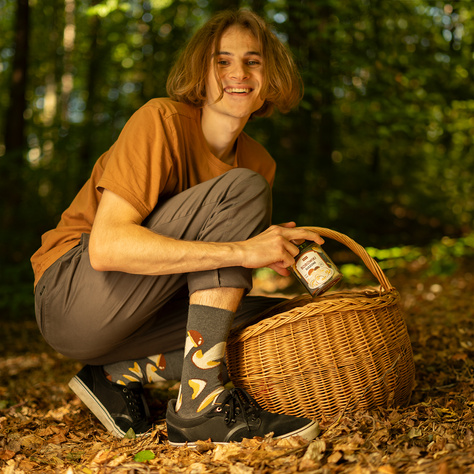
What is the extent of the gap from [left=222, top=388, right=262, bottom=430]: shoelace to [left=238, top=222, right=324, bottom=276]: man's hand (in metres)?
0.45

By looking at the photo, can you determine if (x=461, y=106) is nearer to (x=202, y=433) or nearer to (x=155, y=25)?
(x=155, y=25)

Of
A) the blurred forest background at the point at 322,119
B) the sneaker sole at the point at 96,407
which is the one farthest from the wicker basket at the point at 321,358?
the blurred forest background at the point at 322,119

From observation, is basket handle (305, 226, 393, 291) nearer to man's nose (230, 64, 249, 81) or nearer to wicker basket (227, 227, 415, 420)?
wicker basket (227, 227, 415, 420)

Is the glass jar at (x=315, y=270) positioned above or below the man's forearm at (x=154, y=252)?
below

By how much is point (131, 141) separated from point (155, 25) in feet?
18.6

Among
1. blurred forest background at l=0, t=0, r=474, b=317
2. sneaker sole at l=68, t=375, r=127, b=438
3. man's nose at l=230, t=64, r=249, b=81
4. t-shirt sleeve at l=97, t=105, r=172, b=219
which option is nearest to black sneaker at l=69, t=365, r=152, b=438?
sneaker sole at l=68, t=375, r=127, b=438

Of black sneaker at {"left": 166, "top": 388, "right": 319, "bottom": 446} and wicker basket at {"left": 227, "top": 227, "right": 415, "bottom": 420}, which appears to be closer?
black sneaker at {"left": 166, "top": 388, "right": 319, "bottom": 446}

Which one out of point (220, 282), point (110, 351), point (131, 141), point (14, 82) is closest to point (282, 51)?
point (131, 141)

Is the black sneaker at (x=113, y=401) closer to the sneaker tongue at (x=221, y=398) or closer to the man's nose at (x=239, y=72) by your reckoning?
the sneaker tongue at (x=221, y=398)

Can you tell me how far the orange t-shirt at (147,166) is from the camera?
1.76 meters

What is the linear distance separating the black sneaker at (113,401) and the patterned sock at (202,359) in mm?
344

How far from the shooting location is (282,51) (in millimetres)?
2250

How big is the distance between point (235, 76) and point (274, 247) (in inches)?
32.1

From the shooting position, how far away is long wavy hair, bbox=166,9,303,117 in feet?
6.96
